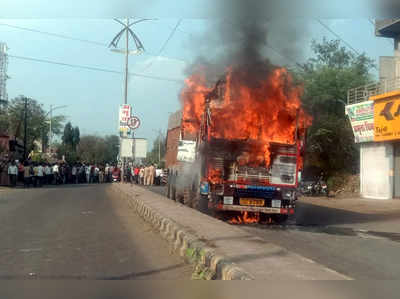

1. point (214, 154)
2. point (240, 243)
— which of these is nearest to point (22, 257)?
point (240, 243)

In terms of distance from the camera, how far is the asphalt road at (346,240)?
779 centimetres

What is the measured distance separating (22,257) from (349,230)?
343 inches

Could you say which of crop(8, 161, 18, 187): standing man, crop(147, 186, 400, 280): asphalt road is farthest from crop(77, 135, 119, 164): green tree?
crop(147, 186, 400, 280): asphalt road

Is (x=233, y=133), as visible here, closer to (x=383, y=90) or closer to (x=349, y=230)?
(x=349, y=230)

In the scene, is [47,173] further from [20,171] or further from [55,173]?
[20,171]

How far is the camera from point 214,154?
12922 mm

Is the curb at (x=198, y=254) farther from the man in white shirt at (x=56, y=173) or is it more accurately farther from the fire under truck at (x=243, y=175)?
the man in white shirt at (x=56, y=173)

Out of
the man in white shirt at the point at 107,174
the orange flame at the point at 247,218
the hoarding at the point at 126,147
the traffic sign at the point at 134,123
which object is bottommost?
the orange flame at the point at 247,218

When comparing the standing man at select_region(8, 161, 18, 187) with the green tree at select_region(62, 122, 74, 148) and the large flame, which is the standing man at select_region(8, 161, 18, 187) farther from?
the green tree at select_region(62, 122, 74, 148)

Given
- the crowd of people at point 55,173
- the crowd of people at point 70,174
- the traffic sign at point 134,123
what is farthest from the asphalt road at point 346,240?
the crowd of people at point 70,174

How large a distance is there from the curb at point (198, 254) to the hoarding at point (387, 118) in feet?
47.0

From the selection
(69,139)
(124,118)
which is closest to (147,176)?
(124,118)

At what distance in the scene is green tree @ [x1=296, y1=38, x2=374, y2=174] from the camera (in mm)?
29625

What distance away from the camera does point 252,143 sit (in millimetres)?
12953
